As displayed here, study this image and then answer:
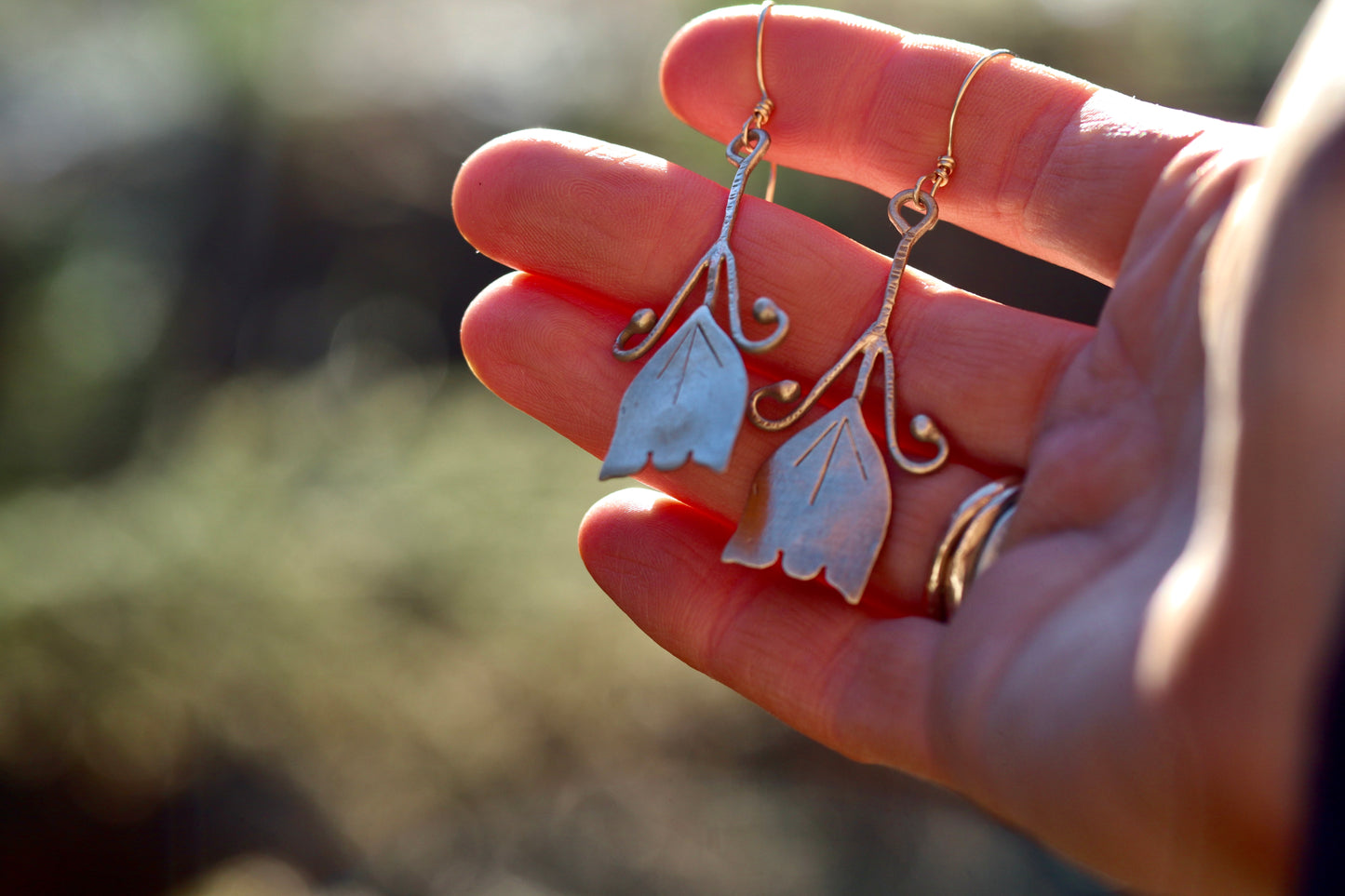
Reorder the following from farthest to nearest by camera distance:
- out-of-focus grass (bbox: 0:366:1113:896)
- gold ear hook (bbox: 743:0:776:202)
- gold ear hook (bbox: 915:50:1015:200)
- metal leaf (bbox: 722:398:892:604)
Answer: out-of-focus grass (bbox: 0:366:1113:896) → gold ear hook (bbox: 743:0:776:202) → gold ear hook (bbox: 915:50:1015:200) → metal leaf (bbox: 722:398:892:604)

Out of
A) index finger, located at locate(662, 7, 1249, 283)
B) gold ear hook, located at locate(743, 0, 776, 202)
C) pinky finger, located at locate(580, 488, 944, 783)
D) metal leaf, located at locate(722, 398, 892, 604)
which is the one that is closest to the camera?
pinky finger, located at locate(580, 488, 944, 783)

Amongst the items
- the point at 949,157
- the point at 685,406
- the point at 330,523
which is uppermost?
the point at 949,157

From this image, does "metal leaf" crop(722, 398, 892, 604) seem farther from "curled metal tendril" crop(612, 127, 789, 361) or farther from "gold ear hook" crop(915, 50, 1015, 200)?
"gold ear hook" crop(915, 50, 1015, 200)

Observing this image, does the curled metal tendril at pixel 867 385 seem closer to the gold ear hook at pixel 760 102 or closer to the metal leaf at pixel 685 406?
the metal leaf at pixel 685 406

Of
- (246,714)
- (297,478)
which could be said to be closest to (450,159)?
(297,478)

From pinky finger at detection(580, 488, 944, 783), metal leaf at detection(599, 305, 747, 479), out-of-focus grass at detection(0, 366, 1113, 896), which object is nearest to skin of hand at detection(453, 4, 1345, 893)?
pinky finger at detection(580, 488, 944, 783)

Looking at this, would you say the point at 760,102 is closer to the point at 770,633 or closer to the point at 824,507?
the point at 824,507

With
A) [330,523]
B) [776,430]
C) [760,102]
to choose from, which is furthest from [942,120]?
[330,523]
